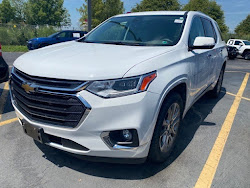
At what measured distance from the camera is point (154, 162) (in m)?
2.38

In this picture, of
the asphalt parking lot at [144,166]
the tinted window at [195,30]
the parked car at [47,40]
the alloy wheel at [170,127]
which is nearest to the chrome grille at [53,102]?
the asphalt parking lot at [144,166]

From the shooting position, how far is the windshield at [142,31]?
9.32ft

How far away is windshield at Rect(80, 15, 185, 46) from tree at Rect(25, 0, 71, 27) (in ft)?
187

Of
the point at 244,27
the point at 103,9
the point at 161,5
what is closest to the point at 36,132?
the point at 103,9

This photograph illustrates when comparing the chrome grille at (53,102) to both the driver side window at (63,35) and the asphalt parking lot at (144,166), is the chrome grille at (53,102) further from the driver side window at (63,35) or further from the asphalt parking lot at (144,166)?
the driver side window at (63,35)

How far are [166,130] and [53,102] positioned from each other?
126cm

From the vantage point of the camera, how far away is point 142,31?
3072mm

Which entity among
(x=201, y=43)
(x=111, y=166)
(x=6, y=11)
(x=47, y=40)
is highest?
(x=201, y=43)

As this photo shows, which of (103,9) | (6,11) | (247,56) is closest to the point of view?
(247,56)

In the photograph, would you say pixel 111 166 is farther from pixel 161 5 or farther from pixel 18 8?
pixel 18 8

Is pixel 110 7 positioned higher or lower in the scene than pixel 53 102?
higher

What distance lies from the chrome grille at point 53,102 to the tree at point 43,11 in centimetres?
5826

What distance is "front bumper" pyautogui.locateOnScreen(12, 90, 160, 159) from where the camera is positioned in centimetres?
181

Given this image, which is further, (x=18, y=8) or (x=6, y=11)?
(x=18, y=8)
